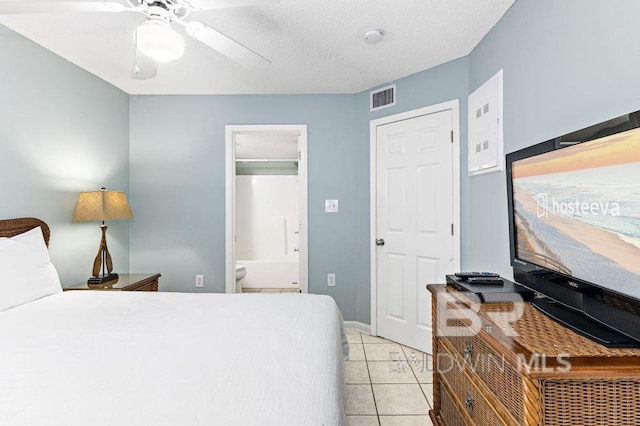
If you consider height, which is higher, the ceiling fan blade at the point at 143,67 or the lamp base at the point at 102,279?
the ceiling fan blade at the point at 143,67

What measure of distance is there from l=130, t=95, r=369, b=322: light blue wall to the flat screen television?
2.25 metres

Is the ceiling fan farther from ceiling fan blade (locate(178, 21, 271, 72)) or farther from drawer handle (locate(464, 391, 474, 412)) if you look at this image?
drawer handle (locate(464, 391, 474, 412))

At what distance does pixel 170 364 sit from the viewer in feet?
3.88

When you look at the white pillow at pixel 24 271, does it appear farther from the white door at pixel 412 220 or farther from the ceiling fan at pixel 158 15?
the white door at pixel 412 220

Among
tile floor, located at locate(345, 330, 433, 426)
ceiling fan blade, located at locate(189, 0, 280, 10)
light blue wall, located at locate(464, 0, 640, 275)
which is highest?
ceiling fan blade, located at locate(189, 0, 280, 10)

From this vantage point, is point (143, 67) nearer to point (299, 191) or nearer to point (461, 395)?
point (299, 191)

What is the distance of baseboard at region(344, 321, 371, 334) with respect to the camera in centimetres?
356

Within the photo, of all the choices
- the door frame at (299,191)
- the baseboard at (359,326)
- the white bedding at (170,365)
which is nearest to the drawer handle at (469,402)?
the white bedding at (170,365)

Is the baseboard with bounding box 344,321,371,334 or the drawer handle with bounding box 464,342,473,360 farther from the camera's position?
the baseboard with bounding box 344,321,371,334

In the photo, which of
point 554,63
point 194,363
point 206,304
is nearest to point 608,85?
point 554,63

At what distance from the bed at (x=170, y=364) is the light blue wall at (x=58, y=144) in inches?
38.0

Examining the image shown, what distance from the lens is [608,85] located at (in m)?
1.34

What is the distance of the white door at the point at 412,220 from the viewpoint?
2.97 m

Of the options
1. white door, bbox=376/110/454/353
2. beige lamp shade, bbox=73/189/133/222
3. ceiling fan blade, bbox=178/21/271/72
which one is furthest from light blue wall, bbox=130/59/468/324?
ceiling fan blade, bbox=178/21/271/72
